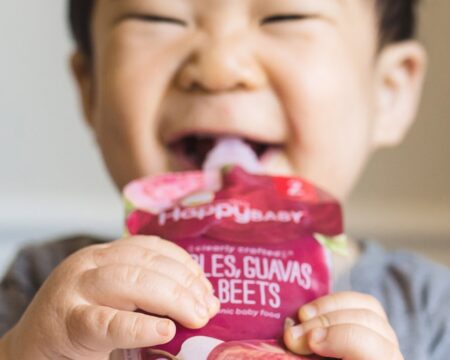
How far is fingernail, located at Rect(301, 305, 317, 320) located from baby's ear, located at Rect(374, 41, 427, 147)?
38 cm

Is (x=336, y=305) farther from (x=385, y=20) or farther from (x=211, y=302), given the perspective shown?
(x=385, y=20)

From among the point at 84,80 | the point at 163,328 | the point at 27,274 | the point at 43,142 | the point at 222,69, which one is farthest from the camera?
the point at 43,142

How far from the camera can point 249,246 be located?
55 cm

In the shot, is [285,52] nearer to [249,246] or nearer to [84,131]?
[249,246]

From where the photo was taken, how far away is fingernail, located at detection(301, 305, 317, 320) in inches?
20.4

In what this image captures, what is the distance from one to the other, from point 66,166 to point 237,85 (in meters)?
0.67

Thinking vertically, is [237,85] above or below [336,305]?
above

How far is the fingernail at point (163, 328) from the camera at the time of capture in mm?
484

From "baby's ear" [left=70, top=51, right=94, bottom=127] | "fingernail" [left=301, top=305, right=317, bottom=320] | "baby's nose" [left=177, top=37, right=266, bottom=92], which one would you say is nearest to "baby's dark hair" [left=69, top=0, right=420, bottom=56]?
"baby's ear" [left=70, top=51, right=94, bottom=127]

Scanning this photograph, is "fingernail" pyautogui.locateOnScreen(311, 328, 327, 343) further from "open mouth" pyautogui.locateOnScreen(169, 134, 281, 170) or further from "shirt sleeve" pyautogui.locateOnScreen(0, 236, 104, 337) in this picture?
"shirt sleeve" pyautogui.locateOnScreen(0, 236, 104, 337)

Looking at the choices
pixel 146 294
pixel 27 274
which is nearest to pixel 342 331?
pixel 146 294

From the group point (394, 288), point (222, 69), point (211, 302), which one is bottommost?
point (394, 288)

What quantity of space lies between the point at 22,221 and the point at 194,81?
0.69m

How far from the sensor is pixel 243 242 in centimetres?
55
